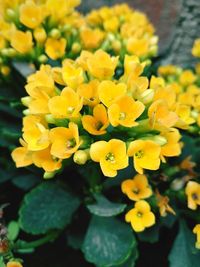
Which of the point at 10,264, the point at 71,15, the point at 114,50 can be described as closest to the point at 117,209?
the point at 10,264

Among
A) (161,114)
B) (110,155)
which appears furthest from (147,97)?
(110,155)

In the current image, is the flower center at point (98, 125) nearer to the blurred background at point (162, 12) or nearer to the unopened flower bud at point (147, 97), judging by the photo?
the unopened flower bud at point (147, 97)

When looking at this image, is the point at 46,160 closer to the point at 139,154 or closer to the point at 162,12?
the point at 139,154

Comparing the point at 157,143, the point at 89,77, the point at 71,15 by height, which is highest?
the point at 71,15

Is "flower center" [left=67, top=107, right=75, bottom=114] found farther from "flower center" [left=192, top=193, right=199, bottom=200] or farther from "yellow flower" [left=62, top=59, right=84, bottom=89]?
"flower center" [left=192, top=193, right=199, bottom=200]

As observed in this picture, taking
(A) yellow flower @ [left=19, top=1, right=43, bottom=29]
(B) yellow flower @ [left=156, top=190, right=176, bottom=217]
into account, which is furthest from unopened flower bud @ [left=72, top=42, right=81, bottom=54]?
(B) yellow flower @ [left=156, top=190, right=176, bottom=217]

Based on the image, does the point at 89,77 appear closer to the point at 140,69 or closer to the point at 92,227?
the point at 140,69

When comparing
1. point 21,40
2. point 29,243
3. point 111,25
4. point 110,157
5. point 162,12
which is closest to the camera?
point 110,157
